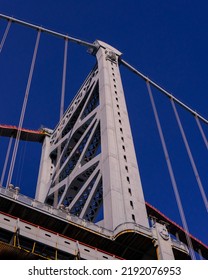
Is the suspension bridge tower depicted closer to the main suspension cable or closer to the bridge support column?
the bridge support column

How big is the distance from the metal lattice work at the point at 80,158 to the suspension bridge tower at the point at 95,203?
3.8 inches

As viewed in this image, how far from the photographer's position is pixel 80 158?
46969 mm

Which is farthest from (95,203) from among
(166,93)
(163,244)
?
(166,93)

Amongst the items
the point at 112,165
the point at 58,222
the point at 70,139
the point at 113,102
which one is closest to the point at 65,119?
the point at 70,139

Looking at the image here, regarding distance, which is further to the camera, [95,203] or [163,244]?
[95,203]

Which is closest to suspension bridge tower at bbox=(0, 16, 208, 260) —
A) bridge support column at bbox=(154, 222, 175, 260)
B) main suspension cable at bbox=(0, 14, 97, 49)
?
bridge support column at bbox=(154, 222, 175, 260)

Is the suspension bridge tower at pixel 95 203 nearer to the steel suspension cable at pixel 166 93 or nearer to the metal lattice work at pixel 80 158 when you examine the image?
the metal lattice work at pixel 80 158

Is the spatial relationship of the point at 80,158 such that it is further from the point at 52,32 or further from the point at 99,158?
the point at 52,32

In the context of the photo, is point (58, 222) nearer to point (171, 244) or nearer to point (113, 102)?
point (171, 244)

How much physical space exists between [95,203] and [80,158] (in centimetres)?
713

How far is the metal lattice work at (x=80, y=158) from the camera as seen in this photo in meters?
41.1

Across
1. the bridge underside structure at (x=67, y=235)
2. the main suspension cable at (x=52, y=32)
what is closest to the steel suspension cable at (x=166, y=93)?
the main suspension cable at (x=52, y=32)

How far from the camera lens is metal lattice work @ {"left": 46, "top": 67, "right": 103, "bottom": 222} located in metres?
41.1

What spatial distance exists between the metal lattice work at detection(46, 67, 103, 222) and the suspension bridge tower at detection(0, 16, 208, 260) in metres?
0.10
